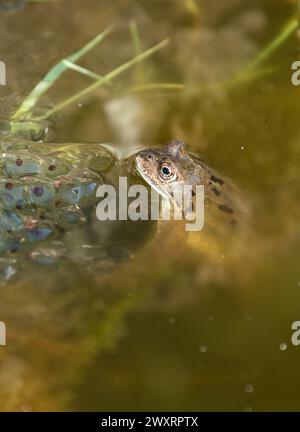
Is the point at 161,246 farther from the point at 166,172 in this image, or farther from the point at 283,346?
the point at 283,346

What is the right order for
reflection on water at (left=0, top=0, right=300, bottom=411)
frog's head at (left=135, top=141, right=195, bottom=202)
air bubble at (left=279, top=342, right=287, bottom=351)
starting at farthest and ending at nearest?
frog's head at (left=135, top=141, right=195, bottom=202) < air bubble at (left=279, top=342, right=287, bottom=351) < reflection on water at (left=0, top=0, right=300, bottom=411)

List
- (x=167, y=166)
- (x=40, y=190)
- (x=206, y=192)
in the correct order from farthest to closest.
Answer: (x=206, y=192)
(x=167, y=166)
(x=40, y=190)

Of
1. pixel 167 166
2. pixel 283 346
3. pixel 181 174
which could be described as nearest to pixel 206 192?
pixel 181 174

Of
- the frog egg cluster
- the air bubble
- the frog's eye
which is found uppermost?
the frog's eye

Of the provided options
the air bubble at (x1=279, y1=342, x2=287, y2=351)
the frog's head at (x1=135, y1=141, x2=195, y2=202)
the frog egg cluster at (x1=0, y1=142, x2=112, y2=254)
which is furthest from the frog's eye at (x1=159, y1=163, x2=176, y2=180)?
the air bubble at (x1=279, y1=342, x2=287, y2=351)

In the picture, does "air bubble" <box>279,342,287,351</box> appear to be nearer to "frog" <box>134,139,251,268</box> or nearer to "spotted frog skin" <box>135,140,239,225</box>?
"frog" <box>134,139,251,268</box>

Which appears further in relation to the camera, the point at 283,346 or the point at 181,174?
the point at 181,174

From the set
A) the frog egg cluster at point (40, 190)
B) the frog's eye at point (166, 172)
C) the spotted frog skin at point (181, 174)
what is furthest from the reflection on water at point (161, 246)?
the frog's eye at point (166, 172)
